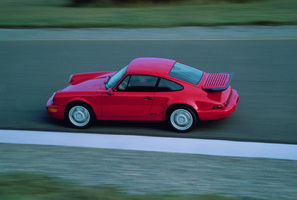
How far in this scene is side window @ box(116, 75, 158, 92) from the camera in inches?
314

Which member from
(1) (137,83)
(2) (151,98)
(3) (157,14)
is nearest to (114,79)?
(1) (137,83)

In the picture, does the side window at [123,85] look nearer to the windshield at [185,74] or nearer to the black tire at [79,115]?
the black tire at [79,115]

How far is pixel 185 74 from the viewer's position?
825 cm

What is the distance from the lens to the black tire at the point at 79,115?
822cm

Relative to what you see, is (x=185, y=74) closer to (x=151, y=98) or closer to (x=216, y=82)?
(x=216, y=82)

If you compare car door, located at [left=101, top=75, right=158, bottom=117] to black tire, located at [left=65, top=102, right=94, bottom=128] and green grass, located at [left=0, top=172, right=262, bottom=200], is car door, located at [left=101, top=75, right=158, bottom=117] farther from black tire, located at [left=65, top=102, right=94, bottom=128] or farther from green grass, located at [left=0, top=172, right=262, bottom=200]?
green grass, located at [left=0, top=172, right=262, bottom=200]

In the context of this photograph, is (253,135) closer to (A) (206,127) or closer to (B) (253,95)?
(A) (206,127)

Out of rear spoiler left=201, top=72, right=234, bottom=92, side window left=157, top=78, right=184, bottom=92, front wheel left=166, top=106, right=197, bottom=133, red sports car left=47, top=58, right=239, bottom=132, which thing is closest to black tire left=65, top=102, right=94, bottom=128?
red sports car left=47, top=58, right=239, bottom=132

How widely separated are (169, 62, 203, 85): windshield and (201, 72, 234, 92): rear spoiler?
0.59ft

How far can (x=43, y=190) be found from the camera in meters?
4.94

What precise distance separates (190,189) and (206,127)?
3.13 metres

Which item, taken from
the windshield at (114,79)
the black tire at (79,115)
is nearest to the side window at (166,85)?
the windshield at (114,79)

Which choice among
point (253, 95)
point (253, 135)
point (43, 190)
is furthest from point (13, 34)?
point (43, 190)

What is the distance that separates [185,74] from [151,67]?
0.71 m
